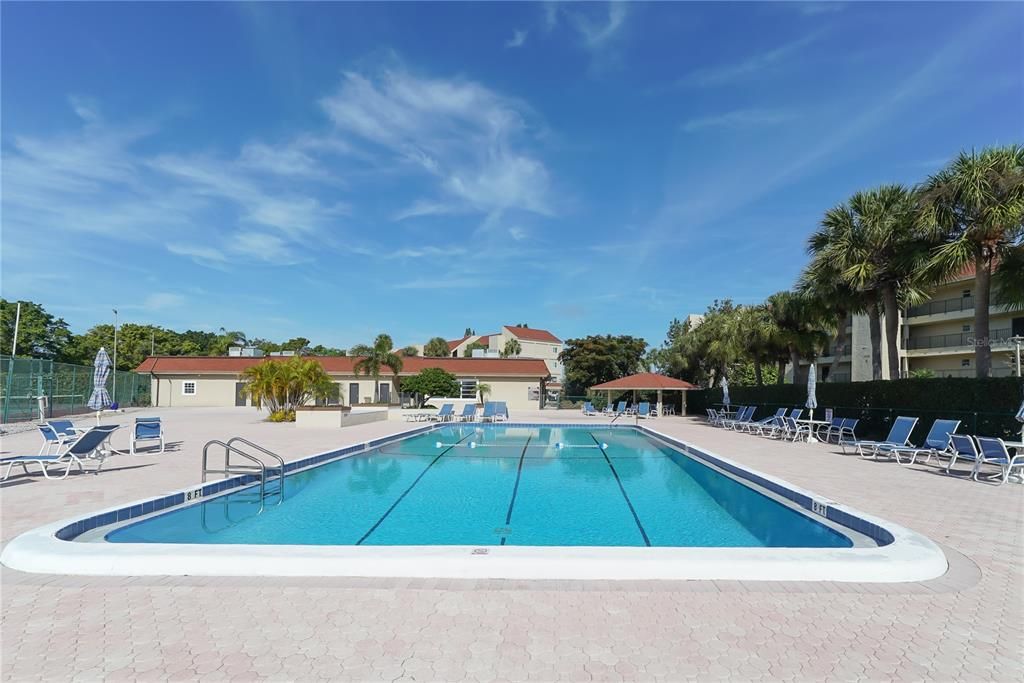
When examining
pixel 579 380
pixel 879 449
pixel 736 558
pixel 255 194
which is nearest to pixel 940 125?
pixel 879 449

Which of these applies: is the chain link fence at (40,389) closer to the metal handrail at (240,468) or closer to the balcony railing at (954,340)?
the metal handrail at (240,468)

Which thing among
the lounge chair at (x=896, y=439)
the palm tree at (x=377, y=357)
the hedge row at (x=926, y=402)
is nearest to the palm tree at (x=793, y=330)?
the hedge row at (x=926, y=402)

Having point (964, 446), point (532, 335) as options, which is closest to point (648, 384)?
point (964, 446)

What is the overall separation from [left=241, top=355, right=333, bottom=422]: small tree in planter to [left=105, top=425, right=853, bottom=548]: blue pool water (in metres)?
10.1

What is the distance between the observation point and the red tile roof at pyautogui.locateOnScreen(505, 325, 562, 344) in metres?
76.2

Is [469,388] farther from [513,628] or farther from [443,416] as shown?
[513,628]

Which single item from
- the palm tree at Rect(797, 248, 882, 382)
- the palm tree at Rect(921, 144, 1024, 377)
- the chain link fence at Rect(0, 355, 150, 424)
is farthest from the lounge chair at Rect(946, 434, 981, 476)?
the chain link fence at Rect(0, 355, 150, 424)

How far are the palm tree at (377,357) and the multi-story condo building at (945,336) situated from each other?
84.1 ft

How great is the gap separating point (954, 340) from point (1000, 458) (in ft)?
103

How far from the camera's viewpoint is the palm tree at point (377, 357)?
38906 mm

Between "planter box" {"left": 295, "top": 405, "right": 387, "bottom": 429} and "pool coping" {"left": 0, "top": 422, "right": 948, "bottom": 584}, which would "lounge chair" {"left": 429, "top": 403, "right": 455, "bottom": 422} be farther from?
"pool coping" {"left": 0, "top": 422, "right": 948, "bottom": 584}

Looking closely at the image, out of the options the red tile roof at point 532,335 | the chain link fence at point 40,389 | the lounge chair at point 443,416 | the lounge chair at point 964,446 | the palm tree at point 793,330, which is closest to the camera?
the lounge chair at point 964,446

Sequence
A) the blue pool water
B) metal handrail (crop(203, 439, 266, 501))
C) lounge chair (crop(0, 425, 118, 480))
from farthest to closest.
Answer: lounge chair (crop(0, 425, 118, 480)), metal handrail (crop(203, 439, 266, 501)), the blue pool water

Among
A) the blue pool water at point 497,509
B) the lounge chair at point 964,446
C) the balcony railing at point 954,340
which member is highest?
the balcony railing at point 954,340
